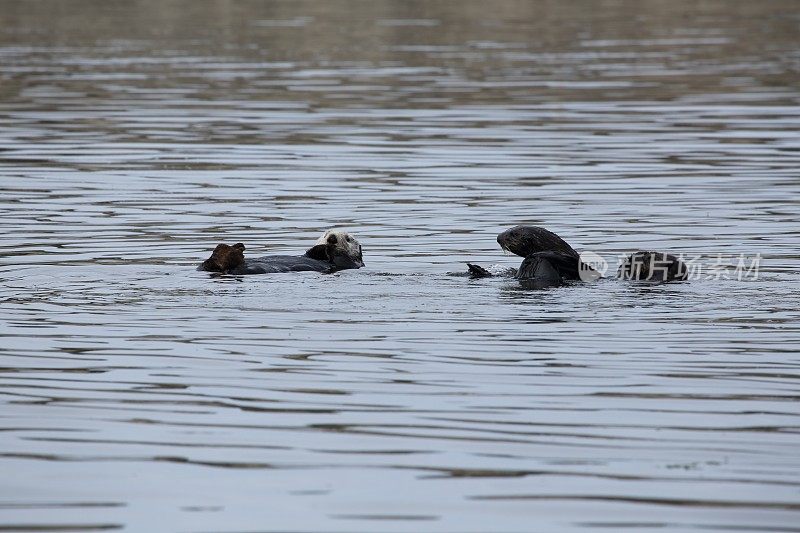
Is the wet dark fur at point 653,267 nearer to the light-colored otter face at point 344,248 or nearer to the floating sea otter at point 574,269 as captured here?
the floating sea otter at point 574,269

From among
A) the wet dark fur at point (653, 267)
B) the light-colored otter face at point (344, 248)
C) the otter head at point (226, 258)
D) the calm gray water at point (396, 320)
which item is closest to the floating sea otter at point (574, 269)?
the wet dark fur at point (653, 267)

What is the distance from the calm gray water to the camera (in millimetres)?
5438

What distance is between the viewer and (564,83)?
24.6 m

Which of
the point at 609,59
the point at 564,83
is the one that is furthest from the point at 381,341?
the point at 609,59

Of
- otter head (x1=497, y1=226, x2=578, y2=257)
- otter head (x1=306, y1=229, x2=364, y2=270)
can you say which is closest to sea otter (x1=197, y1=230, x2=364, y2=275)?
otter head (x1=306, y1=229, x2=364, y2=270)

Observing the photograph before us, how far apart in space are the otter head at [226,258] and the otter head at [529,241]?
1.64m

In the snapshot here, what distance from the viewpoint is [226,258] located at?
32.4ft

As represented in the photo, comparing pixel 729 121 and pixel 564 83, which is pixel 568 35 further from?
pixel 729 121

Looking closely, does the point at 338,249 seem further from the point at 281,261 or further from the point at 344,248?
the point at 281,261

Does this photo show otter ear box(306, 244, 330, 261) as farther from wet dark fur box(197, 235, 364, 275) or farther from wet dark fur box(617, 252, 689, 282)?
wet dark fur box(617, 252, 689, 282)

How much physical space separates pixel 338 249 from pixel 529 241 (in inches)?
53.7

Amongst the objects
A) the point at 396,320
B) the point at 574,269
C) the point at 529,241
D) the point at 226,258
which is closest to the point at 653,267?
the point at 574,269

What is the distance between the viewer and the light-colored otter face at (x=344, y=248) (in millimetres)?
10609

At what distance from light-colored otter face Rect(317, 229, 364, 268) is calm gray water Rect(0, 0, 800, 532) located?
12.9 inches
